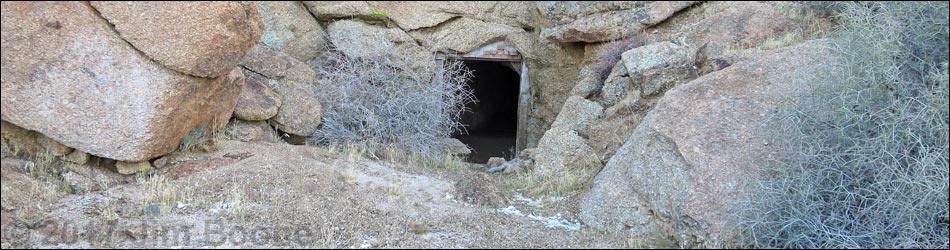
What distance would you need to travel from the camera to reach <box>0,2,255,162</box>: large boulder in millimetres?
4652

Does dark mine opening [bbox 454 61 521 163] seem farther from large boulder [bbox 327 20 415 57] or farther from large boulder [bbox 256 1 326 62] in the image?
large boulder [bbox 256 1 326 62]

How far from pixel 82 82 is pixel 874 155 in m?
4.90

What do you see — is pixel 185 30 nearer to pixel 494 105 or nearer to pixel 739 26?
pixel 739 26

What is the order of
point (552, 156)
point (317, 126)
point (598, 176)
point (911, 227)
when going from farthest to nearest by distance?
1. point (317, 126)
2. point (552, 156)
3. point (598, 176)
4. point (911, 227)

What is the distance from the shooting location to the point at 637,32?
8625mm

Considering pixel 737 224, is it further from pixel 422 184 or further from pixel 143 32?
pixel 143 32

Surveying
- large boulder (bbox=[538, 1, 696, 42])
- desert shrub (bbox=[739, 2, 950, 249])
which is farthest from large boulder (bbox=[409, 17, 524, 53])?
desert shrub (bbox=[739, 2, 950, 249])

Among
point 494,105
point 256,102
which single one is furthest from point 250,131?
point 494,105

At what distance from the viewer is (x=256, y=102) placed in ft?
22.0

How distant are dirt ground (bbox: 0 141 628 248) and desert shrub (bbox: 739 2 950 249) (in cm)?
104

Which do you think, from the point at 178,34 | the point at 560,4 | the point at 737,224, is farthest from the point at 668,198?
the point at 560,4

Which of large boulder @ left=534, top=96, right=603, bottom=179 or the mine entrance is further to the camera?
the mine entrance

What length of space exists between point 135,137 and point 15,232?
103 cm

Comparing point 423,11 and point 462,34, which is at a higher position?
point 423,11
